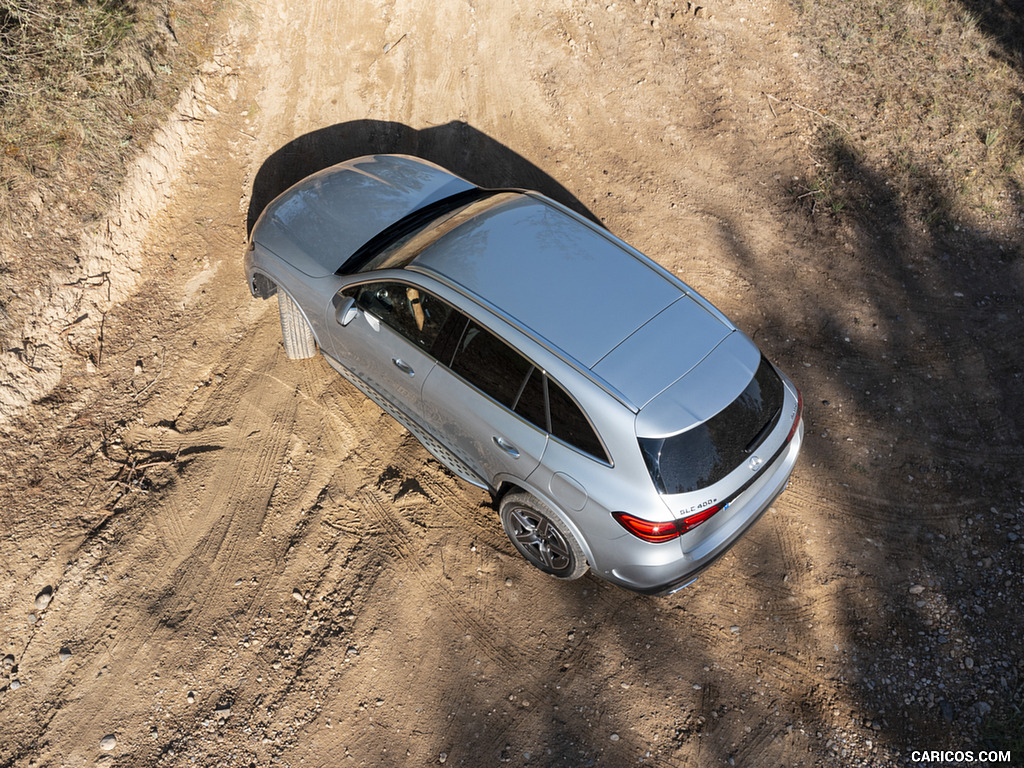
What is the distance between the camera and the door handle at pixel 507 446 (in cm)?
399

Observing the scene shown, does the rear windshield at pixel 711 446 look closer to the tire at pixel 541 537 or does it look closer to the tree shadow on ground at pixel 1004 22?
the tire at pixel 541 537

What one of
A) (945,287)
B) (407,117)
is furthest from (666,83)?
(945,287)

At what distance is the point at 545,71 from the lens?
26.6 feet

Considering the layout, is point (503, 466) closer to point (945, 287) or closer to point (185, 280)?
point (185, 280)

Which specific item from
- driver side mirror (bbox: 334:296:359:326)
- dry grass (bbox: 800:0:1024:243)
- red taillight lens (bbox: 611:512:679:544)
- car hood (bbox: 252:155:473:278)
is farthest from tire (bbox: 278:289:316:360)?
dry grass (bbox: 800:0:1024:243)

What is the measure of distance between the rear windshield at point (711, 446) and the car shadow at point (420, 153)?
392 centimetres

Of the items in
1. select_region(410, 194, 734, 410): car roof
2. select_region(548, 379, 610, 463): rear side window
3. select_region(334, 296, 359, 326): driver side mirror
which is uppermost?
select_region(410, 194, 734, 410): car roof

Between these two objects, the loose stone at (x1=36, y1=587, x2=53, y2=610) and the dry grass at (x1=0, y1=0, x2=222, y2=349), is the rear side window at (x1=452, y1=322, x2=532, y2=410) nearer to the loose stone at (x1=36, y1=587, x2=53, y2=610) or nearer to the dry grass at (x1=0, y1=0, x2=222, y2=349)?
the loose stone at (x1=36, y1=587, x2=53, y2=610)

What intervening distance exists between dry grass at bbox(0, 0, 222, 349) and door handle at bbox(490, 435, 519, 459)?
4.59m

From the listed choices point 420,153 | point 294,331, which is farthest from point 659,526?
point 420,153

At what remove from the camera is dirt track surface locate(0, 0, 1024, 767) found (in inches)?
161

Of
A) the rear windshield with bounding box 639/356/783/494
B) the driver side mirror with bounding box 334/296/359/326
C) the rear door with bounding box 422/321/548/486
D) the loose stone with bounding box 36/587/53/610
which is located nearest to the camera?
the rear windshield with bounding box 639/356/783/494

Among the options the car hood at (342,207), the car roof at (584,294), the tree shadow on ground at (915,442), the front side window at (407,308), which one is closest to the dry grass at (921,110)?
the tree shadow on ground at (915,442)

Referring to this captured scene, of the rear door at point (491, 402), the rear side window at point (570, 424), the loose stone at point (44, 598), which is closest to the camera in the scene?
the rear side window at point (570, 424)
